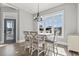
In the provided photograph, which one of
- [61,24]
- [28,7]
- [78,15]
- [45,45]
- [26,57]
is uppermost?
[28,7]

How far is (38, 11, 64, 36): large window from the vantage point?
2.81m

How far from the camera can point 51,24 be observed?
9.36 ft

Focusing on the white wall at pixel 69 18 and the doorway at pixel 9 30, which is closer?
the white wall at pixel 69 18

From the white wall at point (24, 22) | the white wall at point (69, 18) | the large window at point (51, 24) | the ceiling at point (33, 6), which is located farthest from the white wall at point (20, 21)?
the white wall at point (69, 18)

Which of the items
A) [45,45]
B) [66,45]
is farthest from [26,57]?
[66,45]

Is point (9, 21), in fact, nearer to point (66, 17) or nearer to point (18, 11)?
point (18, 11)

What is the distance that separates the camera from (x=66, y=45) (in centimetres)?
277

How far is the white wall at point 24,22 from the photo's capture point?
113 inches

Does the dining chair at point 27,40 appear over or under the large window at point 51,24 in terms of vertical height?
under

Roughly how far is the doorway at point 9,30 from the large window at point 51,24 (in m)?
0.62

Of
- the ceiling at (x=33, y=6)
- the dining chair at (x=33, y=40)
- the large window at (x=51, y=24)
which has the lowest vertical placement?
the dining chair at (x=33, y=40)

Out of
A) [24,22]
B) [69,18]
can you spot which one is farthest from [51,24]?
[24,22]

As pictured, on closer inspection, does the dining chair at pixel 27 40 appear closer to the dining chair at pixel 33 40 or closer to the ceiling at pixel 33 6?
the dining chair at pixel 33 40

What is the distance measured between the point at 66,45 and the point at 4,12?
5.34 ft
